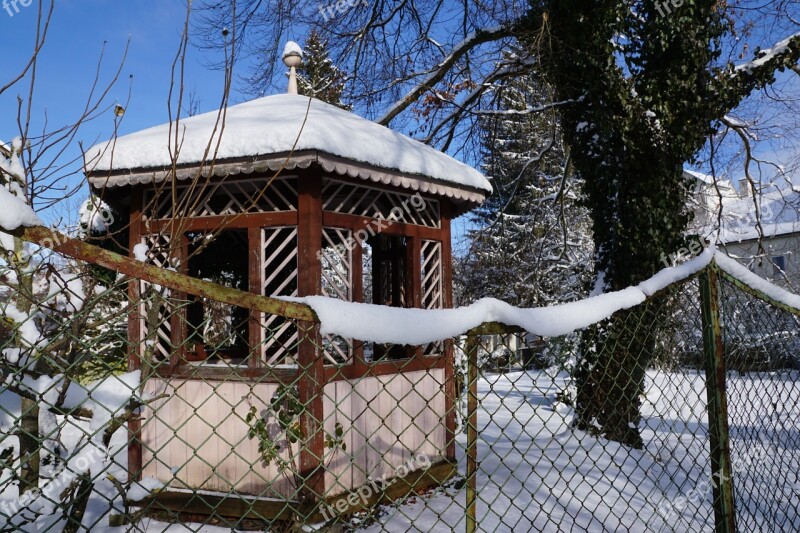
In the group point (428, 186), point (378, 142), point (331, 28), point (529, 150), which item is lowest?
point (428, 186)

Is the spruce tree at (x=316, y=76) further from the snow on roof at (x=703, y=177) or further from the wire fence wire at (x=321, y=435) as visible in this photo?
the wire fence wire at (x=321, y=435)

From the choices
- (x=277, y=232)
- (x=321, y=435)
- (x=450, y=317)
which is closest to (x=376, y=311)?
(x=450, y=317)

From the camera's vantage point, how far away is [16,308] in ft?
11.5

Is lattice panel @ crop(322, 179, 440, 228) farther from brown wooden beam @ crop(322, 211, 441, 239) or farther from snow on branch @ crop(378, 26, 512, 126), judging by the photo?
snow on branch @ crop(378, 26, 512, 126)

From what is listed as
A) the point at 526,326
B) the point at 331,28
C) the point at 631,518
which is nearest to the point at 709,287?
the point at 526,326

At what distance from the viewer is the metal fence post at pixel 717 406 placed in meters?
2.44

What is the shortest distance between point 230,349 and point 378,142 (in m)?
5.13

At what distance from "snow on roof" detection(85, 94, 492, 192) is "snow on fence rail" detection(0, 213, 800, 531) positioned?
A: 3.94ft

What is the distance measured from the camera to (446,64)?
8766 millimetres

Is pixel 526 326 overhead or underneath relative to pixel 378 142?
underneath

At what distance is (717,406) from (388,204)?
4.20 m

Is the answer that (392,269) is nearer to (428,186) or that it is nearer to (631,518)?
(428,186)

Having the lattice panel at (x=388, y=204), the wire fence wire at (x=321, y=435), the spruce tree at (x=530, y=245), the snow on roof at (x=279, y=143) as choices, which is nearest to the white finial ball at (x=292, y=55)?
the snow on roof at (x=279, y=143)

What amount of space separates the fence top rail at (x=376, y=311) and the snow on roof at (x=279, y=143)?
2609mm
